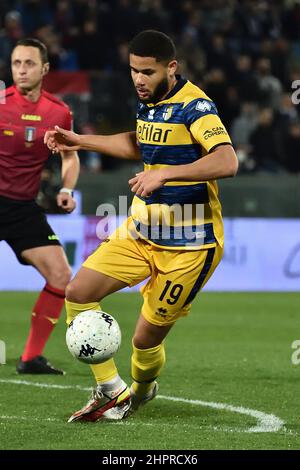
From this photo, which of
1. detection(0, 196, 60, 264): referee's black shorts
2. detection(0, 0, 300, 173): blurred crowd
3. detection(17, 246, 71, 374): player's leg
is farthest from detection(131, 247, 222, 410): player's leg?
detection(0, 0, 300, 173): blurred crowd

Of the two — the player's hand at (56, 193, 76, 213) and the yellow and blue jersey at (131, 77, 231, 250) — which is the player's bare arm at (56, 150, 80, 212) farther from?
the yellow and blue jersey at (131, 77, 231, 250)

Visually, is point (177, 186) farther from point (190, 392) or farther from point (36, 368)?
point (36, 368)

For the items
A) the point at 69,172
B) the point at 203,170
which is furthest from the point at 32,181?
the point at 203,170

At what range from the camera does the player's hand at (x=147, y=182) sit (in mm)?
5570

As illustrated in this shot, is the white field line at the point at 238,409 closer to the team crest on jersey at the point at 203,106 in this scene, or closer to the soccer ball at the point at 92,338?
the soccer ball at the point at 92,338

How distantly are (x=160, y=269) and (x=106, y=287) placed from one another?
339 millimetres

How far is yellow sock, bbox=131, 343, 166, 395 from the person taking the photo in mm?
6359

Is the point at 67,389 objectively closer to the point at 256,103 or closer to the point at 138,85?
the point at 138,85

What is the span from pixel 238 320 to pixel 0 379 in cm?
449

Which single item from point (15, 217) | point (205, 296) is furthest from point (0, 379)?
point (205, 296)

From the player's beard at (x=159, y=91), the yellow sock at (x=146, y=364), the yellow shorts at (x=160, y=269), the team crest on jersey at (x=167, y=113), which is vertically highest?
the player's beard at (x=159, y=91)

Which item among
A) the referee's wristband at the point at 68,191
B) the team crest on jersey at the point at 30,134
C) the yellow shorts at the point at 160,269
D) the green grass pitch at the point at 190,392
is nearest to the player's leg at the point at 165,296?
the yellow shorts at the point at 160,269

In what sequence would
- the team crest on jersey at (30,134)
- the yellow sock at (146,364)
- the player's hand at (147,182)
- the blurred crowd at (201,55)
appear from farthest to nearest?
the blurred crowd at (201,55)
the team crest on jersey at (30,134)
the yellow sock at (146,364)
the player's hand at (147,182)

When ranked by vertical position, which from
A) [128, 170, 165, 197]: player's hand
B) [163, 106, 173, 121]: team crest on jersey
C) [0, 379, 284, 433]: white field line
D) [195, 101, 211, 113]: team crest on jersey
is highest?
[195, 101, 211, 113]: team crest on jersey
